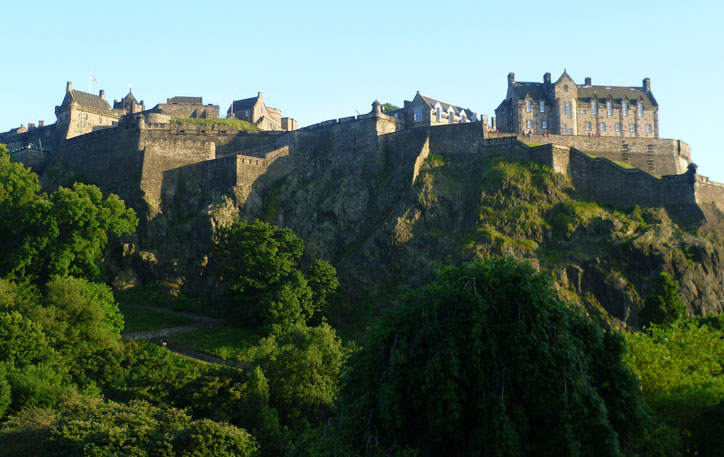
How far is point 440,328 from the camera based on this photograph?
2055cm

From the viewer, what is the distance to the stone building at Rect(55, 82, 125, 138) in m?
76.2

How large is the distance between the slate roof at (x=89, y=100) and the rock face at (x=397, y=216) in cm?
1778

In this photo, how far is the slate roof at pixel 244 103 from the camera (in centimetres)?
8488

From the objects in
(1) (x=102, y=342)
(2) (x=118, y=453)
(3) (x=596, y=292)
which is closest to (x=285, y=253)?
(1) (x=102, y=342)

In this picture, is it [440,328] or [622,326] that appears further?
[622,326]

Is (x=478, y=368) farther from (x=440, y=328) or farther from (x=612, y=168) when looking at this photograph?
(x=612, y=168)

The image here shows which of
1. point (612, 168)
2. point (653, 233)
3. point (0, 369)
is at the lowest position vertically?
point (0, 369)

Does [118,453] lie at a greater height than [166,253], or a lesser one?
lesser

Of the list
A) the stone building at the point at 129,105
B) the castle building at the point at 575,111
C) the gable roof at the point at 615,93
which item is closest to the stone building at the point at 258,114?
the stone building at the point at 129,105

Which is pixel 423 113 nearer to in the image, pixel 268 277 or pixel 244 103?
pixel 268 277

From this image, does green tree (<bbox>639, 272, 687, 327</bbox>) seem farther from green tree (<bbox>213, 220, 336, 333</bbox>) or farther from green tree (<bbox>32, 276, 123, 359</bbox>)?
green tree (<bbox>32, 276, 123, 359</bbox>)

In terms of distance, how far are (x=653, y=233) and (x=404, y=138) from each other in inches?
847

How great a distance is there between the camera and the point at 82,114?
77.5 metres

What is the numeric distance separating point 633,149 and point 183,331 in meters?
39.4
